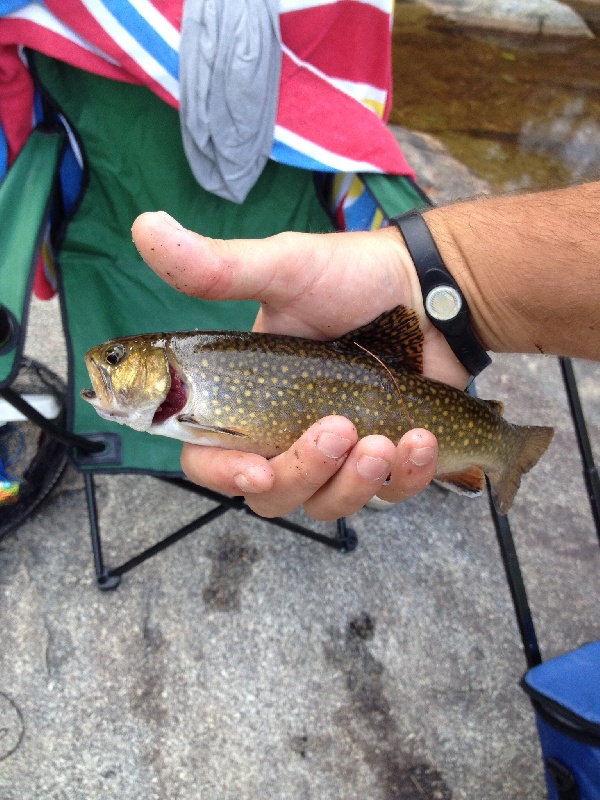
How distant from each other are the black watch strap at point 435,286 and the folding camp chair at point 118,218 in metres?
0.59

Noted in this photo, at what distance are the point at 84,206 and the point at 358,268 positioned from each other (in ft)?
6.12

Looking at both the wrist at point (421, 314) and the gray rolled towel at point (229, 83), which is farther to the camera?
the gray rolled towel at point (229, 83)

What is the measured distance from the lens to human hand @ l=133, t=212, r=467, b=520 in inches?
67.7

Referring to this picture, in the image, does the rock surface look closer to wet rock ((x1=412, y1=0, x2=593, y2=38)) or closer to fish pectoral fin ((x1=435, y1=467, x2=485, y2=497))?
fish pectoral fin ((x1=435, y1=467, x2=485, y2=497))

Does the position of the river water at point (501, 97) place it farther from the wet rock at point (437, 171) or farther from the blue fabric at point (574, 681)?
the blue fabric at point (574, 681)

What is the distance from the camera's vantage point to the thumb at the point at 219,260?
1.71m

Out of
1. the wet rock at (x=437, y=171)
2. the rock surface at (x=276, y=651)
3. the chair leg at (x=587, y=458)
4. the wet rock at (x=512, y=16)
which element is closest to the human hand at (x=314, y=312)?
the chair leg at (x=587, y=458)

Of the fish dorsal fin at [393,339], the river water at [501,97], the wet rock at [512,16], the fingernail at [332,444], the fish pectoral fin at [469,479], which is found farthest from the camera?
the wet rock at [512,16]

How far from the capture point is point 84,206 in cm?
318

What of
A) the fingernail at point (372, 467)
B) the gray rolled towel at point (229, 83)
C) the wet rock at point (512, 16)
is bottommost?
the fingernail at point (372, 467)

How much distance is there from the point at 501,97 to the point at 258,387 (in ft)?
34.9

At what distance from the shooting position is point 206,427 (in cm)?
188

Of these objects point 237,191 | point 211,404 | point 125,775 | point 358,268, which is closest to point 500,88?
point 237,191

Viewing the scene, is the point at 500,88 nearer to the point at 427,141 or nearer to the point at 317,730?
the point at 427,141
